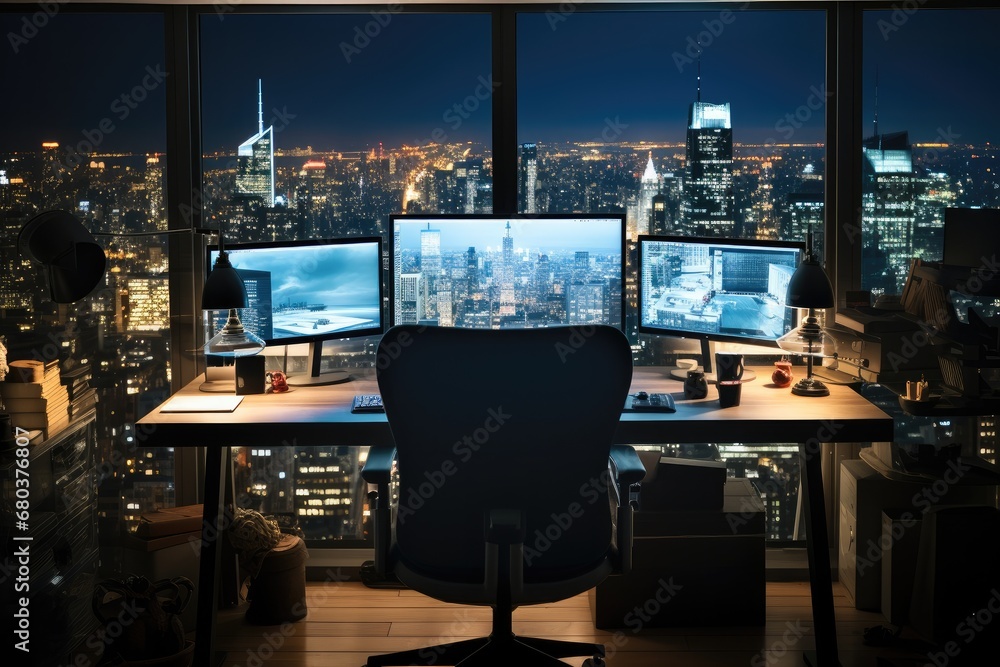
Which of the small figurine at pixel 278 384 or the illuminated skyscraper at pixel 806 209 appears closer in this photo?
the small figurine at pixel 278 384

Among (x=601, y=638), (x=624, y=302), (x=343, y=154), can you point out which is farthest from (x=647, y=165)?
(x=601, y=638)

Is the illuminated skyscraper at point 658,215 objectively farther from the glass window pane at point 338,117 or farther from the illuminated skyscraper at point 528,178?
the glass window pane at point 338,117

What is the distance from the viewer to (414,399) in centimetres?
216

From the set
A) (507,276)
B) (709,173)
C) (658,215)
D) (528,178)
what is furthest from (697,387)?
(528,178)

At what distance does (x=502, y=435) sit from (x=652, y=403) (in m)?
0.87

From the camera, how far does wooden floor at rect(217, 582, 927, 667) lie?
3041 millimetres

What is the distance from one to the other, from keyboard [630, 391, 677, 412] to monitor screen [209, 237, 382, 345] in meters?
1.01

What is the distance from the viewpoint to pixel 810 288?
2.96 meters

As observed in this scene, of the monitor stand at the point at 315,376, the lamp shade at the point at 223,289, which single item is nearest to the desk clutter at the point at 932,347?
the monitor stand at the point at 315,376

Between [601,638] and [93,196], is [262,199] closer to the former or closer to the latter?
[93,196]

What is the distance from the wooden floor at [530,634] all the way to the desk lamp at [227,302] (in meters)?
0.99

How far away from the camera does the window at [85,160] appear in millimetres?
3521

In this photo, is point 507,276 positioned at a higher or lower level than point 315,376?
higher

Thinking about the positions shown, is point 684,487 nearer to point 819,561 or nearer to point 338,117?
point 819,561
